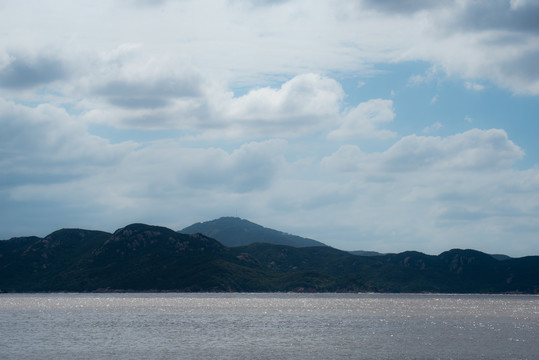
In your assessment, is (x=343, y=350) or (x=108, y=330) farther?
(x=108, y=330)

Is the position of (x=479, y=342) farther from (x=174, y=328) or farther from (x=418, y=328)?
(x=174, y=328)

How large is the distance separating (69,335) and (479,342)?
88.0 meters

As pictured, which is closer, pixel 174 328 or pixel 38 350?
pixel 38 350

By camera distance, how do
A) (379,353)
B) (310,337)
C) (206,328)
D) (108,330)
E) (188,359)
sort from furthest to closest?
(206,328) < (108,330) < (310,337) < (379,353) < (188,359)

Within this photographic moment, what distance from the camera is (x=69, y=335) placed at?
138m

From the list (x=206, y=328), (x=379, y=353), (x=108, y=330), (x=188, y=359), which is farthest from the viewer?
(x=206, y=328)

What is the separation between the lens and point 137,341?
126m

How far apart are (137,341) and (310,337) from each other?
3692cm

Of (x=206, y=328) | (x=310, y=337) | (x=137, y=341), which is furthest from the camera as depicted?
(x=206, y=328)

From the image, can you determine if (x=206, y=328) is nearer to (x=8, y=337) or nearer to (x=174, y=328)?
(x=174, y=328)

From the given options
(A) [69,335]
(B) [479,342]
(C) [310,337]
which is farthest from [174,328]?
(B) [479,342]

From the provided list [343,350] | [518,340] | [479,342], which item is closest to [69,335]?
[343,350]

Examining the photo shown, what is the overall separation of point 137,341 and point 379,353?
162ft

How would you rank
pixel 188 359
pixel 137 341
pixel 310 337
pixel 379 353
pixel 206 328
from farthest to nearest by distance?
1. pixel 206 328
2. pixel 310 337
3. pixel 137 341
4. pixel 379 353
5. pixel 188 359
